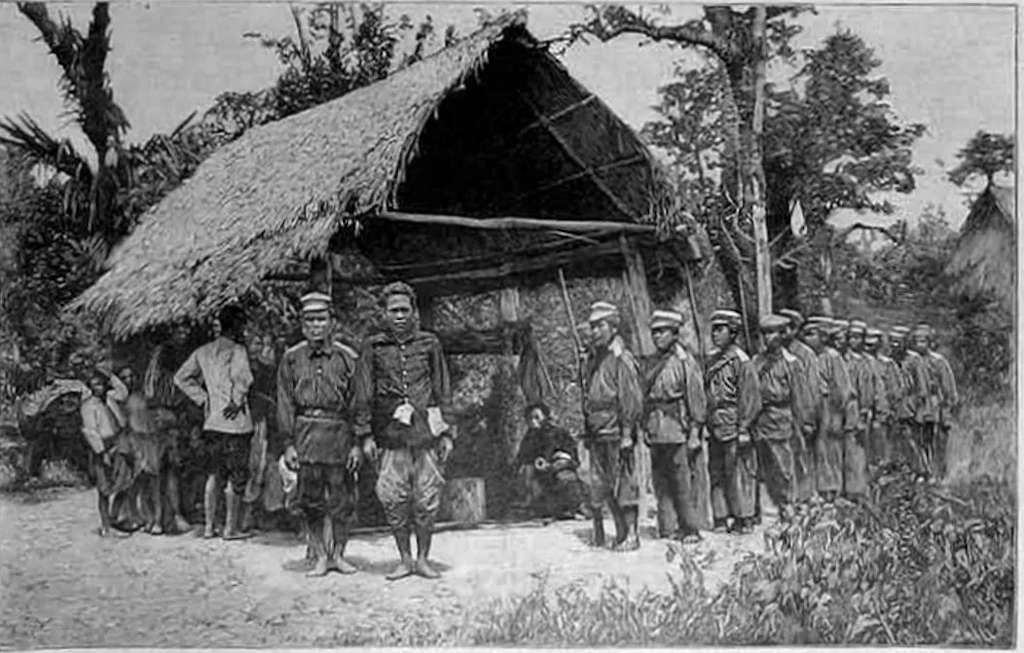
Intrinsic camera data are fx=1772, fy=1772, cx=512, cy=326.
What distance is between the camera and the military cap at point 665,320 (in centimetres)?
683

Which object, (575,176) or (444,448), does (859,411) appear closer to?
(575,176)

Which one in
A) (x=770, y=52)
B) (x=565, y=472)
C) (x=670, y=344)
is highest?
(x=770, y=52)

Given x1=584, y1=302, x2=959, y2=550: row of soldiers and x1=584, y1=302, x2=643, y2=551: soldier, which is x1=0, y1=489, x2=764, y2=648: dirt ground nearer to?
x1=584, y1=302, x2=643, y2=551: soldier

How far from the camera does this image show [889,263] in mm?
6902

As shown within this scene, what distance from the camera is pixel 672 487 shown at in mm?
6820

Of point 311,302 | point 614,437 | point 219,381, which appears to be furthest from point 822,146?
point 219,381

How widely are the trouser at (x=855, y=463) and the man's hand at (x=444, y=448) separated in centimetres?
154

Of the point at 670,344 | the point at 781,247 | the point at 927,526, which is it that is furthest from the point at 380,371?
the point at 927,526

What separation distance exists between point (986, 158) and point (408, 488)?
2.56 metres

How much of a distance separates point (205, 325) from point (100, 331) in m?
0.41

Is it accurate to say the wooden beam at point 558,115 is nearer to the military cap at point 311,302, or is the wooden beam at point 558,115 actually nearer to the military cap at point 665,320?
the military cap at point 665,320

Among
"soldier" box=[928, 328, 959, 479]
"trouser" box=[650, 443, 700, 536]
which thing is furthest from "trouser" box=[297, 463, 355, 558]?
"soldier" box=[928, 328, 959, 479]

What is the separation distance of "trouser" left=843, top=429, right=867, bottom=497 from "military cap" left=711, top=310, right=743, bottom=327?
24.1 inches

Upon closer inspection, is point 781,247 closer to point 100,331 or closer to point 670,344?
point 670,344
